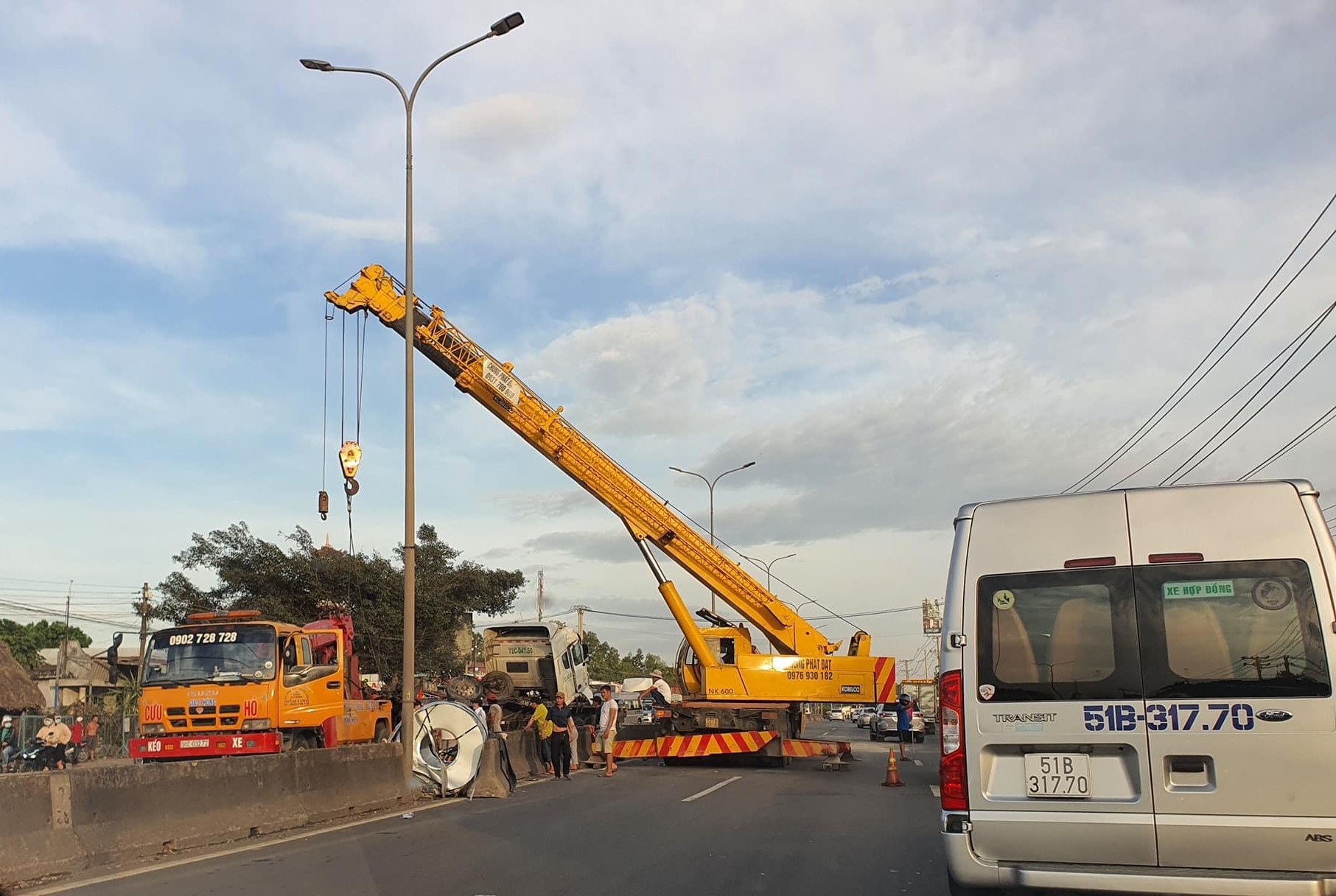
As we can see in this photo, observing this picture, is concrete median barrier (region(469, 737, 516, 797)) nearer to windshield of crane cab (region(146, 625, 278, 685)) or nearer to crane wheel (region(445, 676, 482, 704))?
windshield of crane cab (region(146, 625, 278, 685))

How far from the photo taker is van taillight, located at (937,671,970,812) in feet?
19.0

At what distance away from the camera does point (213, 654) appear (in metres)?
16.4

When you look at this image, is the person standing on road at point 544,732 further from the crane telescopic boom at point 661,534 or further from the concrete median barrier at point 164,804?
the concrete median barrier at point 164,804

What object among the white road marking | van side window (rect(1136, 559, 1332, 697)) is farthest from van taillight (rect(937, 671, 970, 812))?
the white road marking

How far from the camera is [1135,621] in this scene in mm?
5594

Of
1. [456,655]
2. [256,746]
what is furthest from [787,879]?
[456,655]

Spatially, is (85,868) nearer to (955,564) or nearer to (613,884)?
(613,884)

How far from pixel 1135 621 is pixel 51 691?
54.1 meters

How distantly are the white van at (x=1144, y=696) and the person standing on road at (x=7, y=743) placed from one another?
2350cm

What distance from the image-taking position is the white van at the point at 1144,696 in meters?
5.25

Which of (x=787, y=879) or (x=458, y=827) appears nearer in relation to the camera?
(x=787, y=879)

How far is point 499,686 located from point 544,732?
681cm

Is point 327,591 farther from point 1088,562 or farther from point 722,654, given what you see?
point 1088,562

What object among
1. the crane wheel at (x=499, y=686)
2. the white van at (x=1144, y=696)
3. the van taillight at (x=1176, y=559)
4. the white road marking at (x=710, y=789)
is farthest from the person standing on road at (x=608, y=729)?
the van taillight at (x=1176, y=559)
